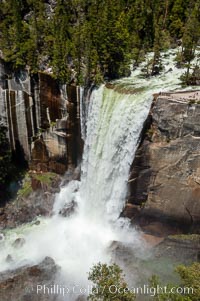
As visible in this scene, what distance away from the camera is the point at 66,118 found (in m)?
35.0

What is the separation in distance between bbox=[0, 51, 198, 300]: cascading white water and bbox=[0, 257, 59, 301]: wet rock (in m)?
1.07

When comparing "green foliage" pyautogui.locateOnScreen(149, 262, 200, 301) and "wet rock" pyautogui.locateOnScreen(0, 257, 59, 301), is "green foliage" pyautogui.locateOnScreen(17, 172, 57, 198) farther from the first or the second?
"green foliage" pyautogui.locateOnScreen(149, 262, 200, 301)

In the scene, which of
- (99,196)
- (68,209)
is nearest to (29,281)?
(68,209)

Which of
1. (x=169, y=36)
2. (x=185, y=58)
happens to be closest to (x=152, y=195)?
(x=185, y=58)

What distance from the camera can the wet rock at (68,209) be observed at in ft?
112

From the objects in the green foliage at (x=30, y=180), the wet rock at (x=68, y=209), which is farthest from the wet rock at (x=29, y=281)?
the green foliage at (x=30, y=180)

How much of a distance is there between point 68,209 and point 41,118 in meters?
11.5

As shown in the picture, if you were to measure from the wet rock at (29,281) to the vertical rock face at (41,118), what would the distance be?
12640 mm

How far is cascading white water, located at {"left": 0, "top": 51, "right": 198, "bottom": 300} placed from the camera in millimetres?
28625

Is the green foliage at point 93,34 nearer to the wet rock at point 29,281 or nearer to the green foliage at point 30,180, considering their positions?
the green foliage at point 30,180

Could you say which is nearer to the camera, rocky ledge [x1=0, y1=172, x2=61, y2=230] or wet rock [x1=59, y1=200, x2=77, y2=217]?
wet rock [x1=59, y1=200, x2=77, y2=217]

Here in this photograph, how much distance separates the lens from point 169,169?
90.8 feet

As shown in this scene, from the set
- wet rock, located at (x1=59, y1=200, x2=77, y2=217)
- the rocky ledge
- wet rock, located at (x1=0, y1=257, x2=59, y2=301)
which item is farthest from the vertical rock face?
wet rock, located at (x1=0, y1=257, x2=59, y2=301)

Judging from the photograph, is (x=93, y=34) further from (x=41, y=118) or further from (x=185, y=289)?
(x=185, y=289)
